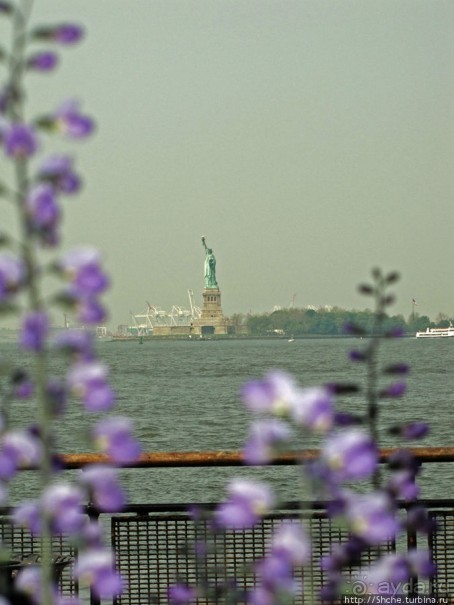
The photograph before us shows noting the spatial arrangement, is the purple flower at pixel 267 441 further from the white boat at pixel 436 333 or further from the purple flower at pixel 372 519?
the white boat at pixel 436 333

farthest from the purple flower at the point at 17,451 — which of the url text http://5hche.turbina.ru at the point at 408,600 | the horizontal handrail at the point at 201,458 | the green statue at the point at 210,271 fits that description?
the green statue at the point at 210,271

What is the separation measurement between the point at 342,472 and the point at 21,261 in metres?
0.40

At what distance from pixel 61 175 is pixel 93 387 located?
0.23 meters

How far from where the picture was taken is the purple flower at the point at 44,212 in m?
1.29

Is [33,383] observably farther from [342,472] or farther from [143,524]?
[143,524]

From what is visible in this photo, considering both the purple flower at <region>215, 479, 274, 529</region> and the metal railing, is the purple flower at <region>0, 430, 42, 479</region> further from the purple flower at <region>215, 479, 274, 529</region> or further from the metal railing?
the metal railing

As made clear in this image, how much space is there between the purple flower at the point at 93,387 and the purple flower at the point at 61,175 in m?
0.19

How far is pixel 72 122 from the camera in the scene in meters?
1.28

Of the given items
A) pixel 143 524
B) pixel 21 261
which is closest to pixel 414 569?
pixel 21 261

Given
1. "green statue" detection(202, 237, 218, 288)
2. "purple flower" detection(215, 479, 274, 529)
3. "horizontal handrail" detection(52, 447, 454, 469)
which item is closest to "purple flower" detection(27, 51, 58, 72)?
"purple flower" detection(215, 479, 274, 529)

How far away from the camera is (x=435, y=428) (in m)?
31.2

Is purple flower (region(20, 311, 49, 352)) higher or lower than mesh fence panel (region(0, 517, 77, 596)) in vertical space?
higher

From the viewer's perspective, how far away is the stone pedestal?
15462cm

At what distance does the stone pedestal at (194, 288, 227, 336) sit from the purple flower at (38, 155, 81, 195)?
501 ft
